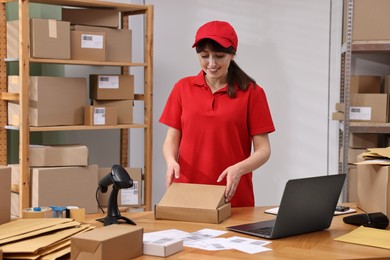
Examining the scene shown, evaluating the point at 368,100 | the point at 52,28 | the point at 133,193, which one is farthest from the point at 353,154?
the point at 52,28

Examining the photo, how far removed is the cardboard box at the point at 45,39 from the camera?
3.57m

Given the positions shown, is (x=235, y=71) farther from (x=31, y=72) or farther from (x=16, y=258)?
(x=31, y=72)

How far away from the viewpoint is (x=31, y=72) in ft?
13.4

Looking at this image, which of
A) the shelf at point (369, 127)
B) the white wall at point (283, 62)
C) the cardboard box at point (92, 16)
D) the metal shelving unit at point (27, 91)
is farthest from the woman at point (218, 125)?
the white wall at point (283, 62)

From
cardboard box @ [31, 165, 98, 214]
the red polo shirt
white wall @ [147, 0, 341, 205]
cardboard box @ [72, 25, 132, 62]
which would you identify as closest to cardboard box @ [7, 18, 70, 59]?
cardboard box @ [72, 25, 132, 62]

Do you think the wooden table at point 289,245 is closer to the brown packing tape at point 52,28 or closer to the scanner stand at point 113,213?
the scanner stand at point 113,213

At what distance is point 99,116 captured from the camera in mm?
3883

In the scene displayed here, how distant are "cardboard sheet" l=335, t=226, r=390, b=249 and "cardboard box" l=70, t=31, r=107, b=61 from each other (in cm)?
230

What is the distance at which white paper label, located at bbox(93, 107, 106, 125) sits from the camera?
3.86 metres

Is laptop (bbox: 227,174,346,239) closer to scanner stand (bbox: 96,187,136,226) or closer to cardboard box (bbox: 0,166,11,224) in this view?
scanner stand (bbox: 96,187,136,226)

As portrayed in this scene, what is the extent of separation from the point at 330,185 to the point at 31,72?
8.68 ft

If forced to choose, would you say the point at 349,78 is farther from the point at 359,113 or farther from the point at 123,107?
the point at 123,107

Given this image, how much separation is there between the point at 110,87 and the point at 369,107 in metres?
1.62

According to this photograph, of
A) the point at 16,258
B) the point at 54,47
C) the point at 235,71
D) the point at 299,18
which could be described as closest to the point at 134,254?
Result: the point at 16,258
